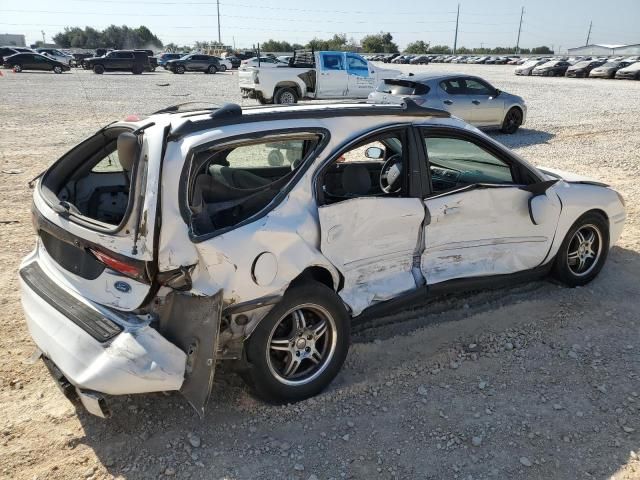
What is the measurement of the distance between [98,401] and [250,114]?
69.4 inches

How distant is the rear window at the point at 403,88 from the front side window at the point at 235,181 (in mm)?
A: 9132

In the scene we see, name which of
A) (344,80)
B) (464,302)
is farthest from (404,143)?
(344,80)

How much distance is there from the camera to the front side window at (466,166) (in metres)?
4.09

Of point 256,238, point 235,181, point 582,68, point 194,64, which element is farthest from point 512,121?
point 194,64

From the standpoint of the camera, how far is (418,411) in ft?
10.3

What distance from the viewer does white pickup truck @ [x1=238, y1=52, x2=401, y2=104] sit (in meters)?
16.8

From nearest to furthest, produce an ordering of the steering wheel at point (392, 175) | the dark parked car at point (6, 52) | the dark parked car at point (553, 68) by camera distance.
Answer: the steering wheel at point (392, 175) < the dark parked car at point (553, 68) < the dark parked car at point (6, 52)

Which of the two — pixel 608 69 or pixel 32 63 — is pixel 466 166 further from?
pixel 32 63

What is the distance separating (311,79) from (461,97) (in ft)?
21.5

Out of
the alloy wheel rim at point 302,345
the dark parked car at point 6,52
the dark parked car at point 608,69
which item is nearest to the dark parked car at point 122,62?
the dark parked car at point 6,52

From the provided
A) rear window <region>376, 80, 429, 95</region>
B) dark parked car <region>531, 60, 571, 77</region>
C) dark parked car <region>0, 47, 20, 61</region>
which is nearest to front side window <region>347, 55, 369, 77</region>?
rear window <region>376, 80, 429, 95</region>

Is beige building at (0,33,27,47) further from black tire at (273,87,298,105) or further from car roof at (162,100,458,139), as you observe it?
car roof at (162,100,458,139)

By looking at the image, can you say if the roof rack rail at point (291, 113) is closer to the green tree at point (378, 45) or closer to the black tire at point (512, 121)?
the black tire at point (512, 121)

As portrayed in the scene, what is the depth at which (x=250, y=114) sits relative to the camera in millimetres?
3127
